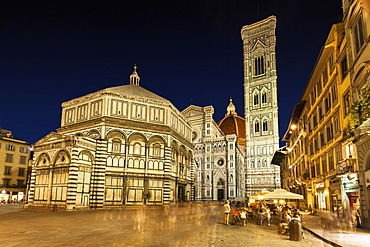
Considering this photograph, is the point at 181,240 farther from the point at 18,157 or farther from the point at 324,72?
the point at 18,157

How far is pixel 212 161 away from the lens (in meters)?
70.8

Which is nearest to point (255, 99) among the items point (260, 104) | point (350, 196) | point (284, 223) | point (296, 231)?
point (260, 104)

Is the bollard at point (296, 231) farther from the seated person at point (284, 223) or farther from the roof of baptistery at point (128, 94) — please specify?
the roof of baptistery at point (128, 94)

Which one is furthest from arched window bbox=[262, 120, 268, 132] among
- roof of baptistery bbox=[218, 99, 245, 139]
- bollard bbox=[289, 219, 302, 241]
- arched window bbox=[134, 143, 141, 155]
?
bollard bbox=[289, 219, 302, 241]

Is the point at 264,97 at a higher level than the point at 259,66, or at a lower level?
lower

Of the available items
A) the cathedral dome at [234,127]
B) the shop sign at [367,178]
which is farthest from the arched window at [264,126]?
the shop sign at [367,178]

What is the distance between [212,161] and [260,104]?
67.0 feet

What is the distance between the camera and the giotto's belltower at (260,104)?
2906 inches

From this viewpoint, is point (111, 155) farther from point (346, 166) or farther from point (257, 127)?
point (257, 127)

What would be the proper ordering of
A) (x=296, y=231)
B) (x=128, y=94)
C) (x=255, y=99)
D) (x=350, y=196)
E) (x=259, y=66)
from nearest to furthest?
(x=296, y=231) → (x=350, y=196) → (x=128, y=94) → (x=255, y=99) → (x=259, y=66)

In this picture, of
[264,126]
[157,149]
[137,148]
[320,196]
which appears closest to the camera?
[320,196]

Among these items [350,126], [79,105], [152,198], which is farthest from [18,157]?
[350,126]

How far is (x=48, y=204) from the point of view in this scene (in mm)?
30500

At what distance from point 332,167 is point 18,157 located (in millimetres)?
53241
